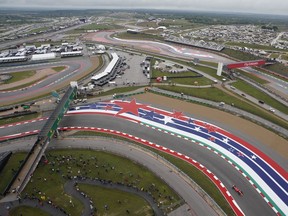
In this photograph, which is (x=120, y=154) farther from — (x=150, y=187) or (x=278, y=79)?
(x=278, y=79)

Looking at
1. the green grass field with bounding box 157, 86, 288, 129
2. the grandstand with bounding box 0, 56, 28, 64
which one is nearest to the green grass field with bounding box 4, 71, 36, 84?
the grandstand with bounding box 0, 56, 28, 64

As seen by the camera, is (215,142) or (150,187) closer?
(150,187)

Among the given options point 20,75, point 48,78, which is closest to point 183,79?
point 48,78

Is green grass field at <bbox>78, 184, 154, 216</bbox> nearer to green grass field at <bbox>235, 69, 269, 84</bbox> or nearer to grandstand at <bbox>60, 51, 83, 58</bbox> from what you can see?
green grass field at <bbox>235, 69, 269, 84</bbox>

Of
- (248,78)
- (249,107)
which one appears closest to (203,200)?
(249,107)

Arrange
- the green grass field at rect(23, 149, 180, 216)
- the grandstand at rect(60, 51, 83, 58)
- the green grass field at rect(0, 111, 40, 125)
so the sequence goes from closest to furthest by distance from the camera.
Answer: the green grass field at rect(23, 149, 180, 216) < the green grass field at rect(0, 111, 40, 125) < the grandstand at rect(60, 51, 83, 58)

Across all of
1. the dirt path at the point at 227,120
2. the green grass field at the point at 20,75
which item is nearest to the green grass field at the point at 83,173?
the dirt path at the point at 227,120

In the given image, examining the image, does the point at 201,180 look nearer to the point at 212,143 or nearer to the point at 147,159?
the point at 147,159
